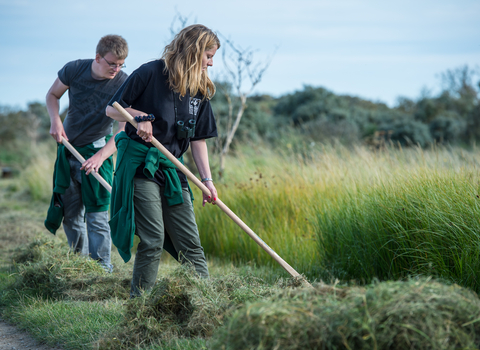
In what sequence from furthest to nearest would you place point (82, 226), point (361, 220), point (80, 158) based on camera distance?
1. point (82, 226)
2. point (80, 158)
3. point (361, 220)

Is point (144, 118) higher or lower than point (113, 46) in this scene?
lower

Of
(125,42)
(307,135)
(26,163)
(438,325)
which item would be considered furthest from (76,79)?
(26,163)

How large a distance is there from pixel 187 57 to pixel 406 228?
2246 mm

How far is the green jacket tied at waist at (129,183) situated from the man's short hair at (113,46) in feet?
3.89

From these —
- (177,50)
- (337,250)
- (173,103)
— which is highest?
(177,50)

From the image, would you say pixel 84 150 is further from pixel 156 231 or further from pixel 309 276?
pixel 309 276

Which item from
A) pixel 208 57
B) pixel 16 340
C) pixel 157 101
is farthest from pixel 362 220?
pixel 16 340

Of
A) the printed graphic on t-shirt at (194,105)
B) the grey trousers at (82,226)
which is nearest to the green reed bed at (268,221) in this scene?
the grey trousers at (82,226)

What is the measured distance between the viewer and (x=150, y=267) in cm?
327

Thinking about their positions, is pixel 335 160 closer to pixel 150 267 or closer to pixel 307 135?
pixel 150 267

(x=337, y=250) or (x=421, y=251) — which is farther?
(x=337, y=250)

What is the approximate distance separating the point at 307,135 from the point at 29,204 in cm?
826

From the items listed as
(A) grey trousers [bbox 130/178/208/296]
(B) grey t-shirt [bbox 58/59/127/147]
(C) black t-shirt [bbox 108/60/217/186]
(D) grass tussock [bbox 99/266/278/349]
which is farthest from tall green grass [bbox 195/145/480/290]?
(B) grey t-shirt [bbox 58/59/127/147]

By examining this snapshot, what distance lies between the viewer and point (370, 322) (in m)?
1.78
